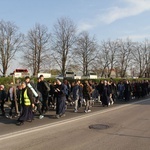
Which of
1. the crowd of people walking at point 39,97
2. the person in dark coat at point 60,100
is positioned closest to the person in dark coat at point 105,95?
the crowd of people walking at point 39,97

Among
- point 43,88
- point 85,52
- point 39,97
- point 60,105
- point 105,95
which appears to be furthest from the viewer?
point 85,52

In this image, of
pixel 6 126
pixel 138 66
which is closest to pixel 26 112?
pixel 6 126

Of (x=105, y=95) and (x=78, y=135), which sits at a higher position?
(x=105, y=95)

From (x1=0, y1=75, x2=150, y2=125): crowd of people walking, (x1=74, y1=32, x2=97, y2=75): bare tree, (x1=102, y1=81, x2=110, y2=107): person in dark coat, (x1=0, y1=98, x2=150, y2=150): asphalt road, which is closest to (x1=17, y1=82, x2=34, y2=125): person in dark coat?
(x1=0, y1=75, x2=150, y2=125): crowd of people walking

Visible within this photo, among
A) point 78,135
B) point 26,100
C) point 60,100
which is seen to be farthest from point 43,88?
point 78,135

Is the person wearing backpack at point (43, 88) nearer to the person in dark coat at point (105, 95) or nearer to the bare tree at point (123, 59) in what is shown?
the person in dark coat at point (105, 95)

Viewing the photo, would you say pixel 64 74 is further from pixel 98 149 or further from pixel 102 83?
pixel 98 149

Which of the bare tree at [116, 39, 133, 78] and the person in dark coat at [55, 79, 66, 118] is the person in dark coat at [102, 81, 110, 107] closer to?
the person in dark coat at [55, 79, 66, 118]

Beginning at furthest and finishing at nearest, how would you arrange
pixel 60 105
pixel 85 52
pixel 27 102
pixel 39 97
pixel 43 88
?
pixel 85 52, pixel 43 88, pixel 39 97, pixel 60 105, pixel 27 102

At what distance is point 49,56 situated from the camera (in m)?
52.9

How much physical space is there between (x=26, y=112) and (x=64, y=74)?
42910 millimetres

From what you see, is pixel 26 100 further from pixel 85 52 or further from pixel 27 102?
pixel 85 52

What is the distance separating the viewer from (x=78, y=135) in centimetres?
883

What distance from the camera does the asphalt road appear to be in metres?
7.44
